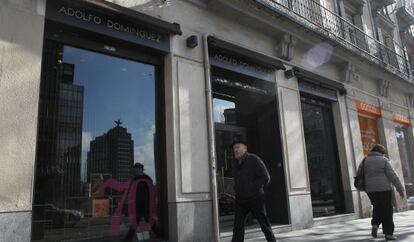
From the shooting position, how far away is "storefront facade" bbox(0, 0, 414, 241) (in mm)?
5469

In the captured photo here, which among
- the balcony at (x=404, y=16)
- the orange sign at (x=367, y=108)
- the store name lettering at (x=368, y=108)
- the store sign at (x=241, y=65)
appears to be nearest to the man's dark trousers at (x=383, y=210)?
the store sign at (x=241, y=65)

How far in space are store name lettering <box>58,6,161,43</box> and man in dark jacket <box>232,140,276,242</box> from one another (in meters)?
2.89

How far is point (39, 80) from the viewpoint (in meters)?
5.55

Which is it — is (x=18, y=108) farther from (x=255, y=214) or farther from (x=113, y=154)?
(x=255, y=214)

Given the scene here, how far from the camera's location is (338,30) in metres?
13.0

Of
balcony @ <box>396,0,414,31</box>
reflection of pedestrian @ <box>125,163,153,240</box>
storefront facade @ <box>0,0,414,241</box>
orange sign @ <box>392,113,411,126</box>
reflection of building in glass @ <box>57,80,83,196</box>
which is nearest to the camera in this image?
storefront facade @ <box>0,0,414,241</box>

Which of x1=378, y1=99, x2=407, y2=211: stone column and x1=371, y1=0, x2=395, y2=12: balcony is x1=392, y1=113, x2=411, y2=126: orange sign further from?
x1=371, y1=0, x2=395, y2=12: balcony

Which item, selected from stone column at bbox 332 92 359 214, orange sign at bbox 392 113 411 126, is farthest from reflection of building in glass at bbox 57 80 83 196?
orange sign at bbox 392 113 411 126

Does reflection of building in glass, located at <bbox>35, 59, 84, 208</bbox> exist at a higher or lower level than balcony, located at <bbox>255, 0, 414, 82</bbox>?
lower

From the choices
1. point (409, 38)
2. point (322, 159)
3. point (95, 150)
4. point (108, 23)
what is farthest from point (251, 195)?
point (409, 38)

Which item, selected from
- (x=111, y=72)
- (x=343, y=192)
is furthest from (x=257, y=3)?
(x=343, y=192)

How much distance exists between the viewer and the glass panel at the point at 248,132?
879 centimetres

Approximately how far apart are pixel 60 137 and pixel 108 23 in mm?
2022

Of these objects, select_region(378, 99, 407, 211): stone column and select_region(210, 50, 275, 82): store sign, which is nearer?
select_region(210, 50, 275, 82): store sign
